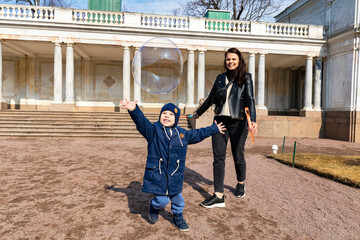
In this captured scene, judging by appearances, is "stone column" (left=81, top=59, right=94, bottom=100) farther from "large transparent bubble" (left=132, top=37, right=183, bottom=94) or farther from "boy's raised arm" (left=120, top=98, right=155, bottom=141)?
"boy's raised arm" (left=120, top=98, right=155, bottom=141)

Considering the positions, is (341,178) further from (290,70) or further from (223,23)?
(290,70)

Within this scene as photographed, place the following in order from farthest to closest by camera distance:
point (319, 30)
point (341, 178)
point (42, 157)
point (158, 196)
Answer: point (319, 30), point (42, 157), point (341, 178), point (158, 196)

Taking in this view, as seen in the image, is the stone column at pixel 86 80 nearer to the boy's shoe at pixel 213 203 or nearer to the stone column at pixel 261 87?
the stone column at pixel 261 87

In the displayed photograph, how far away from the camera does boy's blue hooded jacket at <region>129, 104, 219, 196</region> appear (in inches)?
90.7

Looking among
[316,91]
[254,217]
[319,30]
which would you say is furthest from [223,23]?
[254,217]

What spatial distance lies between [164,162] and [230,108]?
1197 mm

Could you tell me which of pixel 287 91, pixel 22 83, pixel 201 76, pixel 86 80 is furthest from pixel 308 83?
pixel 22 83

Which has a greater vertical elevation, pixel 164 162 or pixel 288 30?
pixel 288 30

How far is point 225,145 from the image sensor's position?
3.02 m

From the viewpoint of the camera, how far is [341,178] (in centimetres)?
402

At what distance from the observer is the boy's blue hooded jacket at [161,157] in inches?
90.7

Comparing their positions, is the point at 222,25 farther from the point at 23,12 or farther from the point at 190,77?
the point at 23,12

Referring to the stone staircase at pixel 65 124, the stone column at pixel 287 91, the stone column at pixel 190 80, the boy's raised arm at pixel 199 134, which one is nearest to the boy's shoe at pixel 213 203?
the boy's raised arm at pixel 199 134

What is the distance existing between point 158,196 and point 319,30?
16.6m
